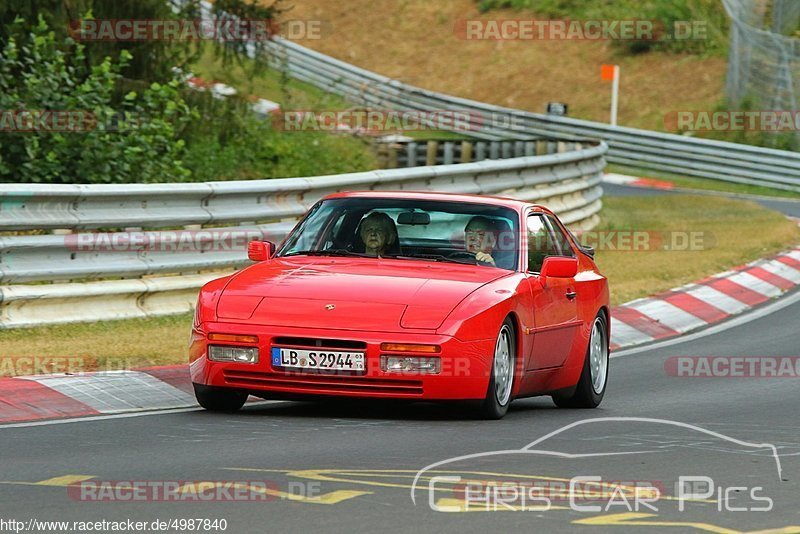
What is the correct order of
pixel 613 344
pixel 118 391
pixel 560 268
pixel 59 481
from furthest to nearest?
pixel 613 344, pixel 560 268, pixel 118 391, pixel 59 481

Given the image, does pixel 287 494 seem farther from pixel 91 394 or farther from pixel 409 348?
pixel 91 394

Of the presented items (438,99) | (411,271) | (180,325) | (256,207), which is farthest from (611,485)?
(438,99)

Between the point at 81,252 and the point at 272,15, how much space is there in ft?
35.4

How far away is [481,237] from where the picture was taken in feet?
33.1

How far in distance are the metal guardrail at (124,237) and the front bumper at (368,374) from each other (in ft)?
11.6

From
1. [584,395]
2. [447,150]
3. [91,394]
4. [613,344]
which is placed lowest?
[613,344]

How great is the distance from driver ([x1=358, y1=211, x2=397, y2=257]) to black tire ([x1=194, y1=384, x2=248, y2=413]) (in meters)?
1.28

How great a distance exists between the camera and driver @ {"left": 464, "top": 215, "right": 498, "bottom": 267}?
1002cm

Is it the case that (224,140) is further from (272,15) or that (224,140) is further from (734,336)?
(734,336)


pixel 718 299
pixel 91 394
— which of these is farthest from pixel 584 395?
pixel 718 299

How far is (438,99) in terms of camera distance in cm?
4178

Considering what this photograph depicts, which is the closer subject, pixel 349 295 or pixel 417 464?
pixel 417 464

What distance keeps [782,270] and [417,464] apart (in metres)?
13.5

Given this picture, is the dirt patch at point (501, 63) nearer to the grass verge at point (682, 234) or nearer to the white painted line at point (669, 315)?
the grass verge at point (682, 234)
